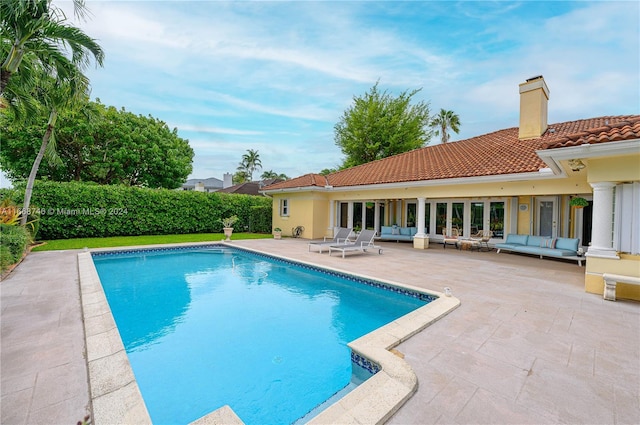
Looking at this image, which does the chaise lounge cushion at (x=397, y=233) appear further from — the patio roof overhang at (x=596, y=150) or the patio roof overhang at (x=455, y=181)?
the patio roof overhang at (x=596, y=150)

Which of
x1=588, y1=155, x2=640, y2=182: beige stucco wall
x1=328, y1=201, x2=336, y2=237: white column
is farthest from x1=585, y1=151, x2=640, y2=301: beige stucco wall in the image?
x1=328, y1=201, x2=336, y2=237: white column

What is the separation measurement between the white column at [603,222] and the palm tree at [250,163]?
71.5 metres

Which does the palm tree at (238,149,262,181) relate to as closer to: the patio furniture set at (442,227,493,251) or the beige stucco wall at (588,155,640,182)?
the patio furniture set at (442,227,493,251)

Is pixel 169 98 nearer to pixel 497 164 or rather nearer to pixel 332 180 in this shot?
pixel 332 180

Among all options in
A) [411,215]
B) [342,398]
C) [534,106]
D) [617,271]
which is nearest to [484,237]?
[411,215]

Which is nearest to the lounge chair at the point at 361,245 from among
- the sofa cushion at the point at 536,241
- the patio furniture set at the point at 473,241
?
the patio furniture set at the point at 473,241

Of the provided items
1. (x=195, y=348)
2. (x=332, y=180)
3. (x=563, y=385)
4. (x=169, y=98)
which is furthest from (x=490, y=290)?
(x=169, y=98)

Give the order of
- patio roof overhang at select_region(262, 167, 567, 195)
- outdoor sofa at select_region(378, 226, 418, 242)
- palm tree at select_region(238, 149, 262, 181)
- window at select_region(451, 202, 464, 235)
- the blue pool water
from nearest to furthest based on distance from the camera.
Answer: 1. the blue pool water
2. patio roof overhang at select_region(262, 167, 567, 195)
3. window at select_region(451, 202, 464, 235)
4. outdoor sofa at select_region(378, 226, 418, 242)
5. palm tree at select_region(238, 149, 262, 181)

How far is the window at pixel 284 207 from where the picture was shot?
72.6 ft

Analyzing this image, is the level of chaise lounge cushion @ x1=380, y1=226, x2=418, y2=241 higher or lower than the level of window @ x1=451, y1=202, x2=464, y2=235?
lower

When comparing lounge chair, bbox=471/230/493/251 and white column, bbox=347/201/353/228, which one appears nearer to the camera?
lounge chair, bbox=471/230/493/251

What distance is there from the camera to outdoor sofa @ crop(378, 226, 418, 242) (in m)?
18.4

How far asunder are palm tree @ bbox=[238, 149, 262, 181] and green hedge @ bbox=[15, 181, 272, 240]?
167 ft

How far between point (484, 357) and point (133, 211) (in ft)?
69.0
